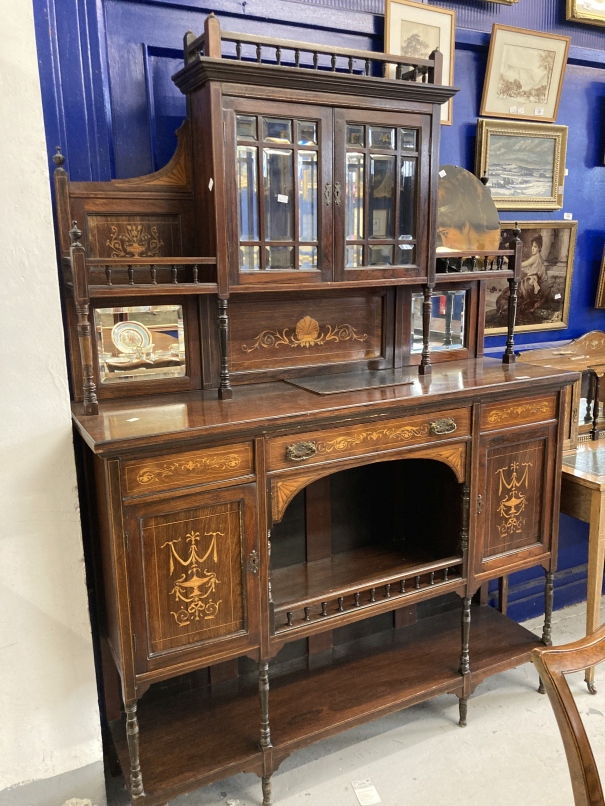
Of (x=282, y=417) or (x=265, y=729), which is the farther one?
(x=265, y=729)

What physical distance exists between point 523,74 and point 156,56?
1696 millimetres

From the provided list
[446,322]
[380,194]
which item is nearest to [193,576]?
[380,194]

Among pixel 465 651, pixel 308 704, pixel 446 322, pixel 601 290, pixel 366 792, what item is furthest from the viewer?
pixel 601 290

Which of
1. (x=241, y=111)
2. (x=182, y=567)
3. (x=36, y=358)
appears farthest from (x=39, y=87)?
Answer: (x=182, y=567)

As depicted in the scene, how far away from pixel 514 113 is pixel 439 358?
119cm

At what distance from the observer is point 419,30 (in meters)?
2.78

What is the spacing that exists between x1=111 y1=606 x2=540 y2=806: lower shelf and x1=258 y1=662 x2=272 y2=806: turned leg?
0.03m

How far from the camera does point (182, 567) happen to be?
2.11 metres

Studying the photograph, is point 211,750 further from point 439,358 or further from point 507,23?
point 507,23

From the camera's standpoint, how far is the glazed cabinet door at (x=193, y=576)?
2.04m

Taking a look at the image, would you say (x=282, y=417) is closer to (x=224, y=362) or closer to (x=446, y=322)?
(x=224, y=362)

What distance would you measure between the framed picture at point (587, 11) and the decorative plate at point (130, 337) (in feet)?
8.16

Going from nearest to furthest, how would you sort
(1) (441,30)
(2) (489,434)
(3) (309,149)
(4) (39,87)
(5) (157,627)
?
(4) (39,87) < (5) (157,627) < (3) (309,149) < (2) (489,434) < (1) (441,30)

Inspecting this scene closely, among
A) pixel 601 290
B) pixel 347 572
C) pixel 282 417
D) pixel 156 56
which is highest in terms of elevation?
pixel 156 56
